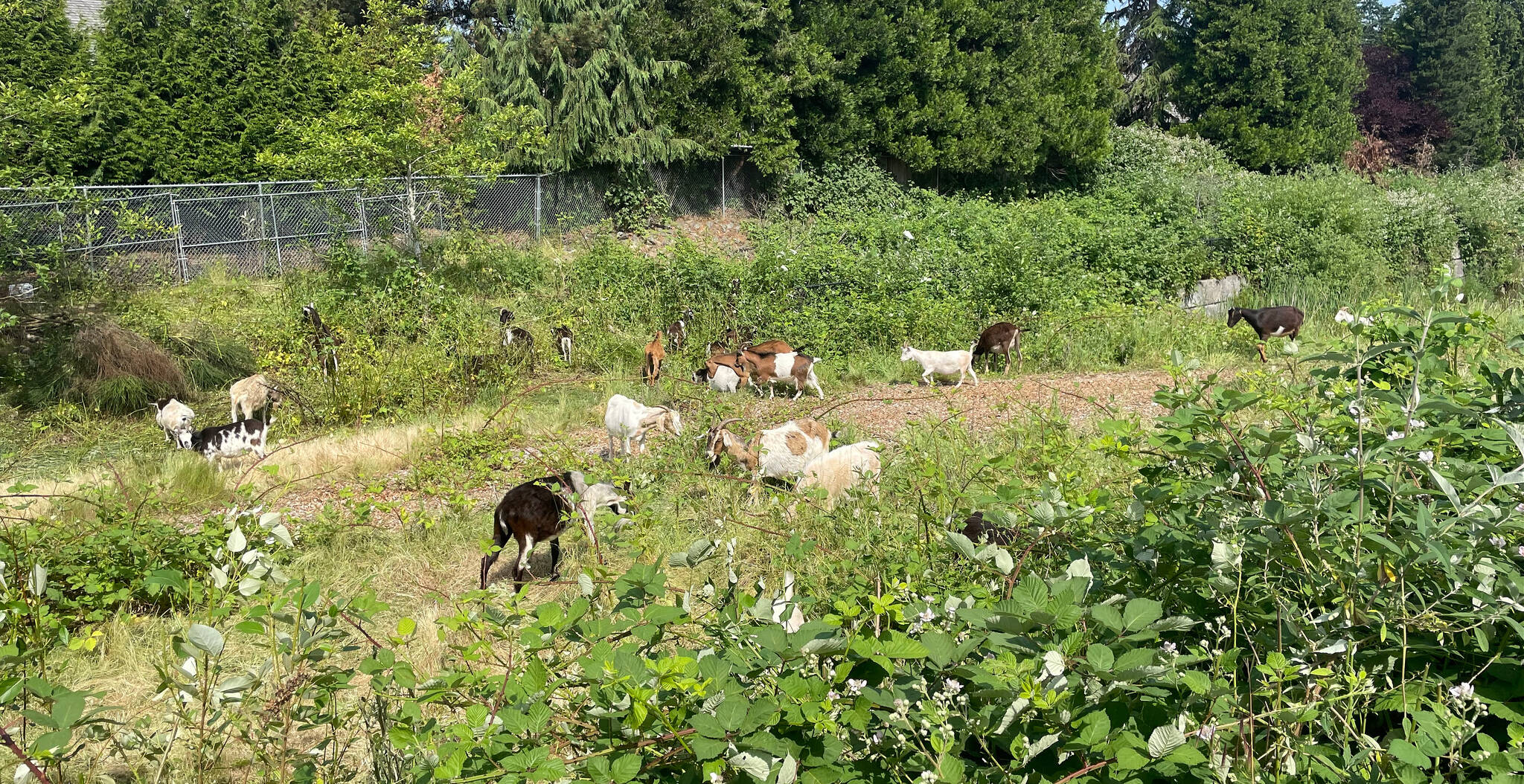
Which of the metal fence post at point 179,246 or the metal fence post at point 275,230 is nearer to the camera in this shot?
the metal fence post at point 179,246

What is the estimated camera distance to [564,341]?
1244 centimetres

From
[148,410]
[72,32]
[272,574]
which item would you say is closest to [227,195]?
[72,32]

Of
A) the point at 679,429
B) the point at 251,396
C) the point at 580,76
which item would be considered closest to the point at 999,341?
the point at 679,429

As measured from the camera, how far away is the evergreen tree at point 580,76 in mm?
20828

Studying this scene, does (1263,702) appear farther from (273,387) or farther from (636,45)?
(636,45)

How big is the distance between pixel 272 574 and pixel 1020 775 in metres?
1.84

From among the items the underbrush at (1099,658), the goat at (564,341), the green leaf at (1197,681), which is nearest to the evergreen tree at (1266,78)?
the goat at (564,341)

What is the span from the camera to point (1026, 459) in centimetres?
610

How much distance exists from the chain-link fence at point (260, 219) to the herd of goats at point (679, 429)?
3129 millimetres

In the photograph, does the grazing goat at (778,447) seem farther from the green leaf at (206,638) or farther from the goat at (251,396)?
the goat at (251,396)

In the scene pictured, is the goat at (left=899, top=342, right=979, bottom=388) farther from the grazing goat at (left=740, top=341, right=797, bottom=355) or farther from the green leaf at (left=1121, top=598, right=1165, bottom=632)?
the green leaf at (left=1121, top=598, right=1165, bottom=632)

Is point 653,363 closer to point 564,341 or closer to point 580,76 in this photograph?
point 564,341

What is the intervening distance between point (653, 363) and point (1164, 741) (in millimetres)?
9811

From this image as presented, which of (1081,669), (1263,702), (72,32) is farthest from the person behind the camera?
(72,32)
